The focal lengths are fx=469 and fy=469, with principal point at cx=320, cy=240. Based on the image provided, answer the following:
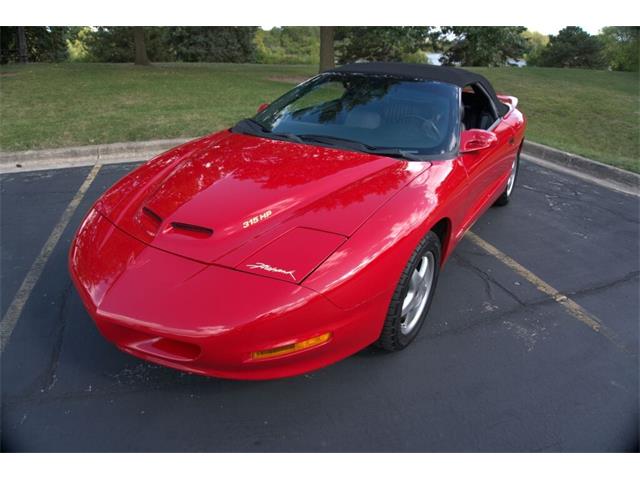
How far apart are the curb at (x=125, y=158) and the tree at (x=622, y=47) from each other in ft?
66.3

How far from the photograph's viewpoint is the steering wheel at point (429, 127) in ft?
9.96

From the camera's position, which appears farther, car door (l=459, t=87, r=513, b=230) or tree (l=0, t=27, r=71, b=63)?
tree (l=0, t=27, r=71, b=63)

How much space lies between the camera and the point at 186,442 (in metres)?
2.02

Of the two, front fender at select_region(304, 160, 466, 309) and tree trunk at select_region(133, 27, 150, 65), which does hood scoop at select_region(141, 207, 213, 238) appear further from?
tree trunk at select_region(133, 27, 150, 65)

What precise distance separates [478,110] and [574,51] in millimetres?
29317

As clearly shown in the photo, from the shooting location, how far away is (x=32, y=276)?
3201 mm

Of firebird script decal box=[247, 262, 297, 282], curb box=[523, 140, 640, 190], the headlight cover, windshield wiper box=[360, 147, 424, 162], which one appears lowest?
curb box=[523, 140, 640, 190]

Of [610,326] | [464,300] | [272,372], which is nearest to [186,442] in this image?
[272,372]

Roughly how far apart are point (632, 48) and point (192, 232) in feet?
91.2

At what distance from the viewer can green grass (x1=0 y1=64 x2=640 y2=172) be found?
6.71 metres

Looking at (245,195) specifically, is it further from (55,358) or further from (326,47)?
(326,47)

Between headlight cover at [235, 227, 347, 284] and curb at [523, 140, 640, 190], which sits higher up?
headlight cover at [235, 227, 347, 284]

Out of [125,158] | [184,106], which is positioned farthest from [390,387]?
[184,106]

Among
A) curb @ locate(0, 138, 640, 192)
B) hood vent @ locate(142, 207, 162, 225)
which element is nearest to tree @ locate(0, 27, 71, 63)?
curb @ locate(0, 138, 640, 192)
